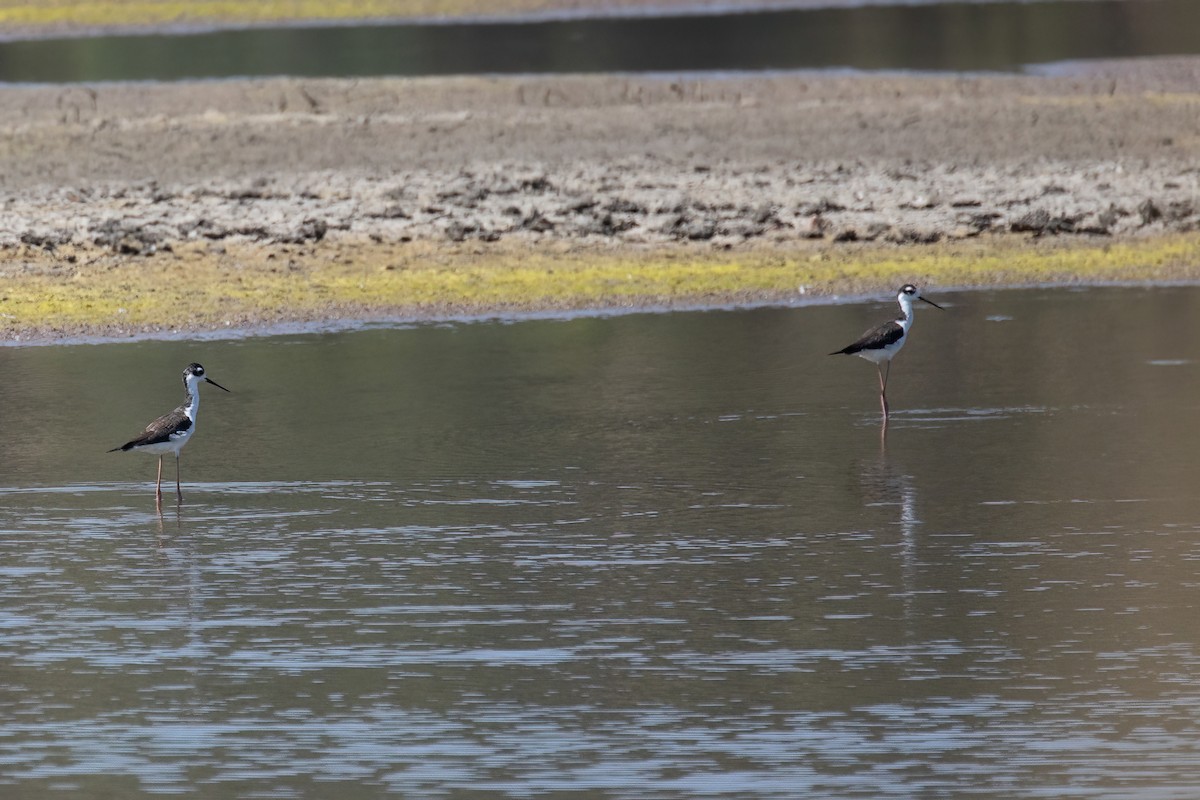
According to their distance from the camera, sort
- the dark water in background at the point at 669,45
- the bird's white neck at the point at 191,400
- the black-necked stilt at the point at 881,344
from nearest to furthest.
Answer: the bird's white neck at the point at 191,400 < the black-necked stilt at the point at 881,344 < the dark water in background at the point at 669,45

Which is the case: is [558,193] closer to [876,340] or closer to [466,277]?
[466,277]

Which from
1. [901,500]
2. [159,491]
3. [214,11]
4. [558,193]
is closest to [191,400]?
[159,491]

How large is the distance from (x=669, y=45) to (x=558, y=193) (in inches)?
648

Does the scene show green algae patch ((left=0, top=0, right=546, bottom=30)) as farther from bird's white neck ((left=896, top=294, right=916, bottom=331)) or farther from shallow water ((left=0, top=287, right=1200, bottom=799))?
bird's white neck ((left=896, top=294, right=916, bottom=331))

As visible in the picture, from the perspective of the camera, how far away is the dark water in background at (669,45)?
3478 centimetres

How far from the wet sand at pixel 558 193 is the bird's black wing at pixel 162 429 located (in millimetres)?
5542

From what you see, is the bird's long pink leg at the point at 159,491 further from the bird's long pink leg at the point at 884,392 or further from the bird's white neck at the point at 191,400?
the bird's long pink leg at the point at 884,392

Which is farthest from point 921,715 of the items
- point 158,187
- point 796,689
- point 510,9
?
point 510,9

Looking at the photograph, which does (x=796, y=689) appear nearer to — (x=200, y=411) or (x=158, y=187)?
(x=200, y=411)

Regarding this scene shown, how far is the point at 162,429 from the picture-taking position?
39.4 feet

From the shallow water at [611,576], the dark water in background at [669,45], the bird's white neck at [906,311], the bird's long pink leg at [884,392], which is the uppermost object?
the dark water in background at [669,45]

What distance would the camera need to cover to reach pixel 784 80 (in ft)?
100

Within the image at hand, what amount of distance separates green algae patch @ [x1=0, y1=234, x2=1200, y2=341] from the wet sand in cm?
4

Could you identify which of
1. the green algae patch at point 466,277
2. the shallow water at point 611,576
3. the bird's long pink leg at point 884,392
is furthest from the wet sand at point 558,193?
the bird's long pink leg at point 884,392
